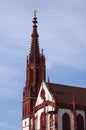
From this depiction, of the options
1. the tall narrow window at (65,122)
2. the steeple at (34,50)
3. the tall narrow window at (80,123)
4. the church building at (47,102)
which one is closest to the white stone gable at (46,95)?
the church building at (47,102)

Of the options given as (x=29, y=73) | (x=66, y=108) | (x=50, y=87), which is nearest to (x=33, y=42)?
(x=29, y=73)

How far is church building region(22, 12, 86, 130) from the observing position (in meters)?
69.9

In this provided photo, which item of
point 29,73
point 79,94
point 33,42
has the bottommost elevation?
point 79,94

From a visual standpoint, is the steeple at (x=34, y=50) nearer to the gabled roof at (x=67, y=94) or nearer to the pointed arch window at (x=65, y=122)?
the gabled roof at (x=67, y=94)

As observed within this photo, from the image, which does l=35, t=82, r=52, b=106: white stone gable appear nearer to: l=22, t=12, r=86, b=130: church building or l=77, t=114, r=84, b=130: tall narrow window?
l=22, t=12, r=86, b=130: church building

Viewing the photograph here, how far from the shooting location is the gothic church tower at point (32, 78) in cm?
8012

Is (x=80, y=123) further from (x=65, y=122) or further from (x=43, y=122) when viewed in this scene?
(x=43, y=122)

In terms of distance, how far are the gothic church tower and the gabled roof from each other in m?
6.08

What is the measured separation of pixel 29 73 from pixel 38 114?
12.4 metres

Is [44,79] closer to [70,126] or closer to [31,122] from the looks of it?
[31,122]

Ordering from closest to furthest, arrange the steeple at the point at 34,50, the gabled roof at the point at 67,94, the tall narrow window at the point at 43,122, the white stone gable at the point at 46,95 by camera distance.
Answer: the tall narrow window at the point at 43,122 → the gabled roof at the point at 67,94 → the white stone gable at the point at 46,95 → the steeple at the point at 34,50

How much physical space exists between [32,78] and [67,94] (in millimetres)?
12491

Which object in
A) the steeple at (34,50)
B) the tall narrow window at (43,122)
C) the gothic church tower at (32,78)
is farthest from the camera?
the steeple at (34,50)

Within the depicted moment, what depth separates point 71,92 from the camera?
75938mm
